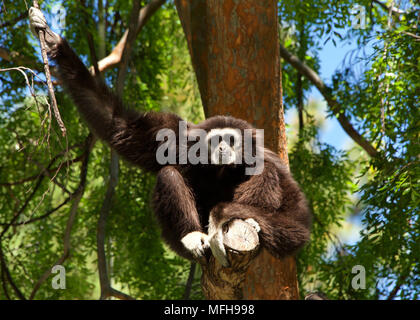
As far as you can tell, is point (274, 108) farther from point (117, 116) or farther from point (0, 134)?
point (0, 134)

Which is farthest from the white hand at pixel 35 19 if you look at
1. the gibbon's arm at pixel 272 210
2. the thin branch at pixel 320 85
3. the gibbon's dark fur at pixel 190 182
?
the thin branch at pixel 320 85

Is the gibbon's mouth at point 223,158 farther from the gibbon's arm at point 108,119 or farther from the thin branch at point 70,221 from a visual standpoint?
the thin branch at point 70,221

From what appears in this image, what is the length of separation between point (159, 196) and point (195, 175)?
0.45 meters

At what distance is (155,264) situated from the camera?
19.9 ft

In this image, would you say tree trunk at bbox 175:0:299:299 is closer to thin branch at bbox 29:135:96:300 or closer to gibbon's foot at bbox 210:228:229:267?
gibbon's foot at bbox 210:228:229:267

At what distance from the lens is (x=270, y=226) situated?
11.4 ft

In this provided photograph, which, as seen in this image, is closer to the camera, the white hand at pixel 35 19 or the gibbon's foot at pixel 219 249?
the gibbon's foot at pixel 219 249

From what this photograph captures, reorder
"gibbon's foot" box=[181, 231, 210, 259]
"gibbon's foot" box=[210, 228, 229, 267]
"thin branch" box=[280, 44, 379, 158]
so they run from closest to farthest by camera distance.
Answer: "gibbon's foot" box=[210, 228, 229, 267], "gibbon's foot" box=[181, 231, 210, 259], "thin branch" box=[280, 44, 379, 158]

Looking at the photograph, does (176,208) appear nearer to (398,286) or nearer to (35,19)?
(35,19)

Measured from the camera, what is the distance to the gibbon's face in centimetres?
374

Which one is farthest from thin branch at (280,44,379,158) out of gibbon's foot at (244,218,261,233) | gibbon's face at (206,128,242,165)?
gibbon's foot at (244,218,261,233)

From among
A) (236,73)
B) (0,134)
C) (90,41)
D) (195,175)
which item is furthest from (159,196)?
(0,134)

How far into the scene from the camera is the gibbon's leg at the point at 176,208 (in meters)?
3.52

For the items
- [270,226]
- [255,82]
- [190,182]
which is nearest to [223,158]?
[190,182]
